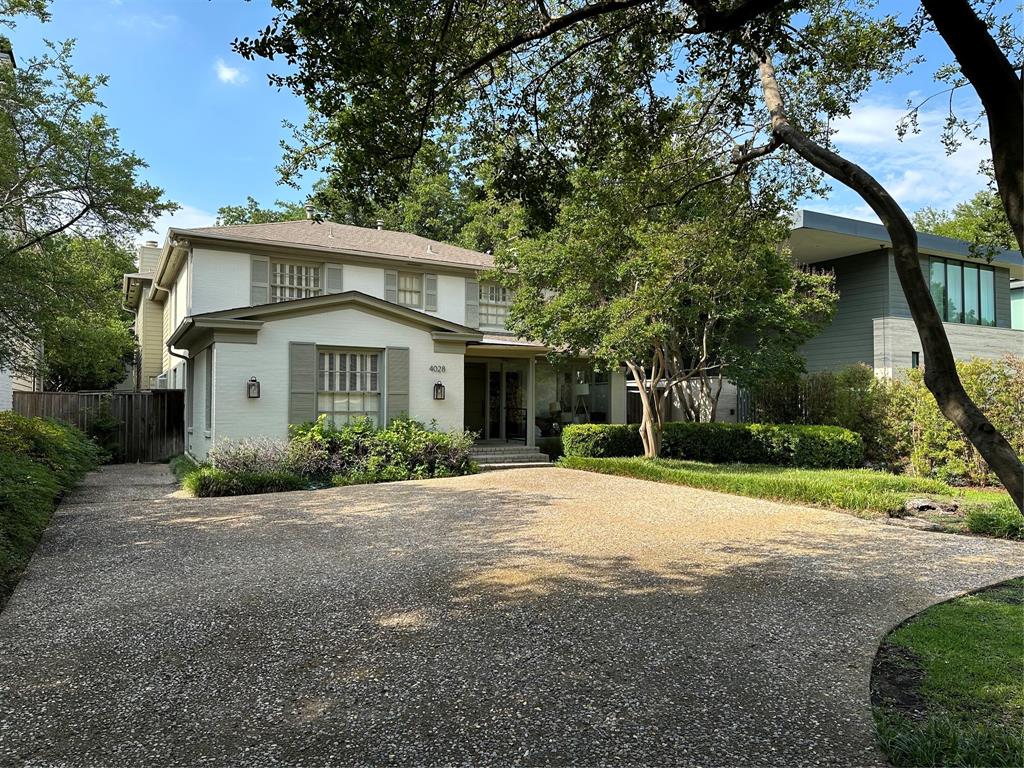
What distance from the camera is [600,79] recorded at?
6352 millimetres

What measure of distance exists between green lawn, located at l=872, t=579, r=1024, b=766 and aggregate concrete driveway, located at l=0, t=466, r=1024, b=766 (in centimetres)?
16

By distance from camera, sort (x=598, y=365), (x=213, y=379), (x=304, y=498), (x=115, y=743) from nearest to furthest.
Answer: (x=115, y=743), (x=304, y=498), (x=213, y=379), (x=598, y=365)

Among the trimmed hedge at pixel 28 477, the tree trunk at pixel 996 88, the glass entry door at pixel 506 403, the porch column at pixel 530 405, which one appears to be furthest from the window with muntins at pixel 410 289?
the tree trunk at pixel 996 88

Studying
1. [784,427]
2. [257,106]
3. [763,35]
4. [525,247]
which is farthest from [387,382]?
[763,35]

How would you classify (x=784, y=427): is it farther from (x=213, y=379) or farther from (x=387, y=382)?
(x=213, y=379)

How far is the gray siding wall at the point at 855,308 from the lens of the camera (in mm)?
17047

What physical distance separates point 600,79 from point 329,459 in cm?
853

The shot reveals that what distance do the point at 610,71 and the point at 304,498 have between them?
7.77 metres

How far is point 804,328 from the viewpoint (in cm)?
1455

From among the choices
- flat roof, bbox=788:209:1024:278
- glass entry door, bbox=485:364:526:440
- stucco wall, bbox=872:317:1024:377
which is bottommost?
glass entry door, bbox=485:364:526:440

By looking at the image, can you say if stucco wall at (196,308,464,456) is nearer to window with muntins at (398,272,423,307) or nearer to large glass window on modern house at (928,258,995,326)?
window with muntins at (398,272,423,307)

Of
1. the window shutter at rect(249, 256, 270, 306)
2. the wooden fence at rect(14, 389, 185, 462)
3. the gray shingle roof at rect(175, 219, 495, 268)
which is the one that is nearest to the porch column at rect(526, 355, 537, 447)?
the gray shingle roof at rect(175, 219, 495, 268)

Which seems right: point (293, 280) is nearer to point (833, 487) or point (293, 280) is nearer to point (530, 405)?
point (530, 405)

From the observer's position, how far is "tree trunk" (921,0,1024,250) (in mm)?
2879
